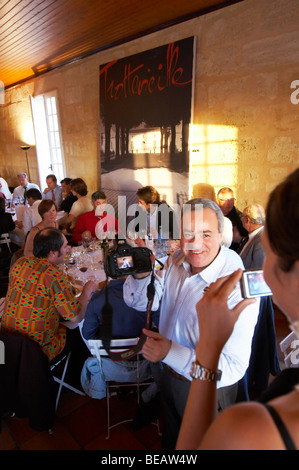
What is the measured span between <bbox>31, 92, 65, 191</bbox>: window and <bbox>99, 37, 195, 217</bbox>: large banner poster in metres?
2.20

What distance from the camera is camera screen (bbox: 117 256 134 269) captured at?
131cm

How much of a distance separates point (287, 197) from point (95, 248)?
2.94 metres

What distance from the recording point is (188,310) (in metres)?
1.27

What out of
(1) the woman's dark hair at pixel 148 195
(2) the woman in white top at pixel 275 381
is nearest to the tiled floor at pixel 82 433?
(2) the woman in white top at pixel 275 381

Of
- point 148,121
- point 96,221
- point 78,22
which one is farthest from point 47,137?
point 96,221

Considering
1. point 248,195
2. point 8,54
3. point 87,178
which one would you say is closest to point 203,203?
point 248,195

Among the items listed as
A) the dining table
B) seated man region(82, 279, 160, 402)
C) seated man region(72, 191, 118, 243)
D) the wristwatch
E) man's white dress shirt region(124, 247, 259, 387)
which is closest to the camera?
the wristwatch

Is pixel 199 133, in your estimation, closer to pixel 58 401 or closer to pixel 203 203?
pixel 203 203

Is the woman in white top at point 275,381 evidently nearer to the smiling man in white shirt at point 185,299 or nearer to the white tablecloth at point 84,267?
the smiling man in white shirt at point 185,299

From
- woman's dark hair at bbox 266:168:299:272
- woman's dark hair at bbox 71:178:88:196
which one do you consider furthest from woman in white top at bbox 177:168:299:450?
woman's dark hair at bbox 71:178:88:196

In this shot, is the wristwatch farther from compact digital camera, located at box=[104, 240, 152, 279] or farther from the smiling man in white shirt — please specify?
compact digital camera, located at box=[104, 240, 152, 279]

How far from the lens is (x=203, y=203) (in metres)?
1.38

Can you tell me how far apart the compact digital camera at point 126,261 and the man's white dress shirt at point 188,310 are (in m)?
0.14

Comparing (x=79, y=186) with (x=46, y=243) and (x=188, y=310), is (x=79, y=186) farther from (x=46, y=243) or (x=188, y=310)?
(x=188, y=310)
